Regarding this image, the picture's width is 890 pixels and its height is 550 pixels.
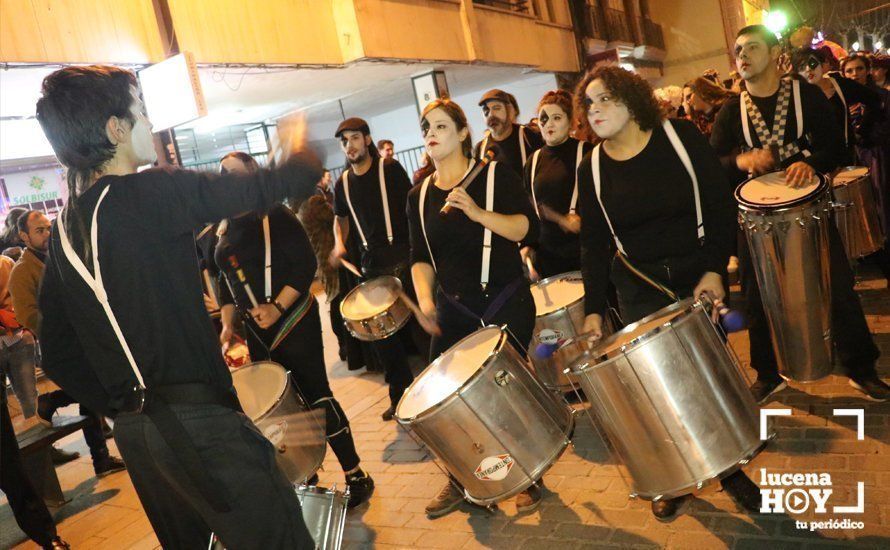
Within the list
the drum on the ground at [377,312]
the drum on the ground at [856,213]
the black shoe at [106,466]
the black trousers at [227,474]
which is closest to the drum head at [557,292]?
the drum on the ground at [377,312]

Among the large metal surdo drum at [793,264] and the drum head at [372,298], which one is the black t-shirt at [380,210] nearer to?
the drum head at [372,298]

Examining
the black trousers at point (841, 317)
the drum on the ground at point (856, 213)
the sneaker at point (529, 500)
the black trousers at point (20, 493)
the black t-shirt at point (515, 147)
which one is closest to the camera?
the sneaker at point (529, 500)

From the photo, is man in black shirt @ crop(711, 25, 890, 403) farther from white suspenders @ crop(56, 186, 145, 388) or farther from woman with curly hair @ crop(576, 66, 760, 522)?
white suspenders @ crop(56, 186, 145, 388)

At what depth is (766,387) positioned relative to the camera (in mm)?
4359

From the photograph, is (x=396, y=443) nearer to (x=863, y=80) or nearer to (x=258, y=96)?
(x=863, y=80)

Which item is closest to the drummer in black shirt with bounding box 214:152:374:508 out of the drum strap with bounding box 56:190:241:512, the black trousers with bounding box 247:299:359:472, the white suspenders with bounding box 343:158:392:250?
the black trousers with bounding box 247:299:359:472

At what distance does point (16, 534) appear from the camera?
5.36 metres

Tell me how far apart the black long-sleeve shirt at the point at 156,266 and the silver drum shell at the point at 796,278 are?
Answer: 105 inches

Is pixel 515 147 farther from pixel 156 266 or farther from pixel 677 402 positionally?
pixel 156 266

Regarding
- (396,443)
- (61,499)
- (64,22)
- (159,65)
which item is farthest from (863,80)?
(61,499)

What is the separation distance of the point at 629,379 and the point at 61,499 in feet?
16.9

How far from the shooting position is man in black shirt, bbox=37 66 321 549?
6.65ft

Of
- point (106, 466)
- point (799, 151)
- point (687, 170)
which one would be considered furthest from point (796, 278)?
point (106, 466)

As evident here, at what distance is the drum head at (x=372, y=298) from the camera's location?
499 cm
